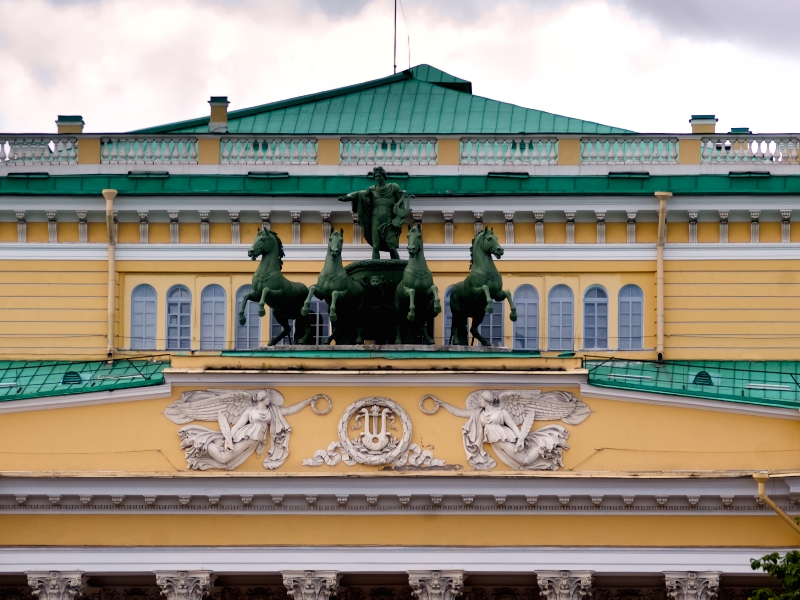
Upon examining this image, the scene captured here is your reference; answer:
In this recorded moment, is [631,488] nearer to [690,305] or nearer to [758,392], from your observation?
[758,392]

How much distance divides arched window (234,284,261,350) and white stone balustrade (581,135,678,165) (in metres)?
8.57

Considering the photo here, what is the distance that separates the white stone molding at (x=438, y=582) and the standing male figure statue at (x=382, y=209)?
8.54 m

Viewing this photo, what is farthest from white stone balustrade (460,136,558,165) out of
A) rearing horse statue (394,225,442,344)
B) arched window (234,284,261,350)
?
rearing horse statue (394,225,442,344)

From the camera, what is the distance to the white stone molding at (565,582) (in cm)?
4784

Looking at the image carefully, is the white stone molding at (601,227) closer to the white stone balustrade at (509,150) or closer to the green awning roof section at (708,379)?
the white stone balustrade at (509,150)

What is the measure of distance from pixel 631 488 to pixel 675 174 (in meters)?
11.6

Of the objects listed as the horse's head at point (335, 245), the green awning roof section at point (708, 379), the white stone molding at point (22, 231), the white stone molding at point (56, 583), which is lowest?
the white stone molding at point (56, 583)

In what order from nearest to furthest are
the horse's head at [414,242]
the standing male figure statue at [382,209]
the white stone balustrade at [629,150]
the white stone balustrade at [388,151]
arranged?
the horse's head at [414,242], the standing male figure statue at [382,209], the white stone balustrade at [629,150], the white stone balustrade at [388,151]

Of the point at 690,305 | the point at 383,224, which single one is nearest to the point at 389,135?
the point at 383,224

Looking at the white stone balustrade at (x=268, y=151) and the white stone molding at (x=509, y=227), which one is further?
the white stone balustrade at (x=268, y=151)

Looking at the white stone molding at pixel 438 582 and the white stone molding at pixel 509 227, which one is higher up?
the white stone molding at pixel 509 227

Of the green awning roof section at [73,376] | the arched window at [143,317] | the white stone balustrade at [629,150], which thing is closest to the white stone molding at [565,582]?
the green awning roof section at [73,376]

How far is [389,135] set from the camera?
57656 millimetres

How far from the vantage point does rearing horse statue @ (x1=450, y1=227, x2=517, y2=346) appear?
168ft
